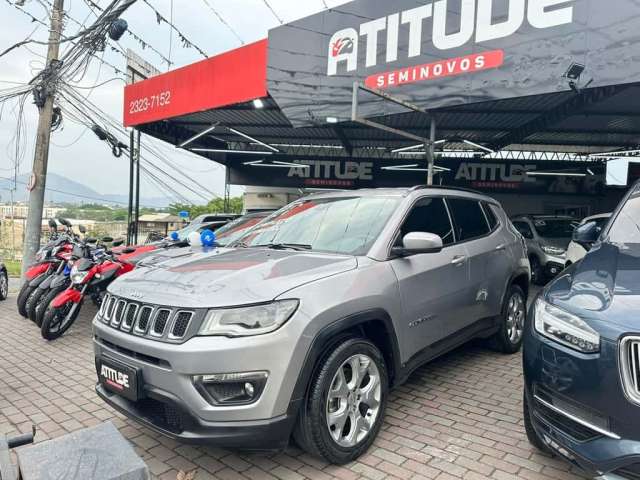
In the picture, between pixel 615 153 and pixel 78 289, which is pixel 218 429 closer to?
pixel 78 289

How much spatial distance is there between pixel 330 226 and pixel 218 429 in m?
1.78

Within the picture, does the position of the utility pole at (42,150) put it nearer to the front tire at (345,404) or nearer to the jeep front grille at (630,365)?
the front tire at (345,404)

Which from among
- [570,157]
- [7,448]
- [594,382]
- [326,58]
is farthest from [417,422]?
[570,157]

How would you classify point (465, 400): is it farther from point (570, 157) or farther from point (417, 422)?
point (570, 157)

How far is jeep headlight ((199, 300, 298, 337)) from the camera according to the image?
242cm

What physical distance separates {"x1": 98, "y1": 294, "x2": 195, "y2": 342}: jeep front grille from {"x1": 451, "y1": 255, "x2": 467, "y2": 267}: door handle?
235 centimetres

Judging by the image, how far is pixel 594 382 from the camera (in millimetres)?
2092

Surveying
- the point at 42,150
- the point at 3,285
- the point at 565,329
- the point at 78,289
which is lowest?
the point at 3,285

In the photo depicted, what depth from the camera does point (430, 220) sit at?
388cm

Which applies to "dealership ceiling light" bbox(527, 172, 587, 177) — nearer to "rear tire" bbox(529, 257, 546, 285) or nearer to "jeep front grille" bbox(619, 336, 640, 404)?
"rear tire" bbox(529, 257, 546, 285)

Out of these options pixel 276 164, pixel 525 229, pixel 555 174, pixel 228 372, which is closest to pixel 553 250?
pixel 525 229

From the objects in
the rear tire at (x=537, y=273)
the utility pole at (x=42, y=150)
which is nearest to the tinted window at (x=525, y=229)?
the rear tire at (x=537, y=273)

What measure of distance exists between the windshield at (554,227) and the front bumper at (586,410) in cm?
937

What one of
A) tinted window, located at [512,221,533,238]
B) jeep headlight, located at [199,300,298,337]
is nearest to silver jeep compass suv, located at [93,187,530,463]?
jeep headlight, located at [199,300,298,337]
